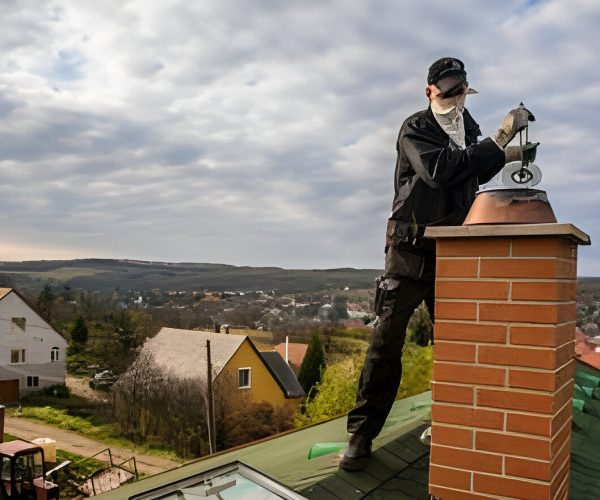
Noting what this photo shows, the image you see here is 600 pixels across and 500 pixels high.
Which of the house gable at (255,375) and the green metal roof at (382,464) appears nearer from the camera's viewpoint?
the green metal roof at (382,464)

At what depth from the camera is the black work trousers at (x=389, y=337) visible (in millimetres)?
2471

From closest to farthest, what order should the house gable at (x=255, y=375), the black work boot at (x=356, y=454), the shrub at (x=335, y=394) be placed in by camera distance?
the black work boot at (x=356, y=454) → the shrub at (x=335, y=394) → the house gable at (x=255, y=375)

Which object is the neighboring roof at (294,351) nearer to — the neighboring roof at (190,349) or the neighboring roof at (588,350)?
the neighboring roof at (190,349)

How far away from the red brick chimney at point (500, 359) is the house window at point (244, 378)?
84.5 ft

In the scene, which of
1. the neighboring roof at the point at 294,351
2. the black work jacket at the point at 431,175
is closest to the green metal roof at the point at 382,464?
the black work jacket at the point at 431,175

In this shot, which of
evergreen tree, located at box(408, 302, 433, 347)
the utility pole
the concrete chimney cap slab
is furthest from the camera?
the utility pole

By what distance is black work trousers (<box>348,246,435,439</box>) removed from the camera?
2.47 m

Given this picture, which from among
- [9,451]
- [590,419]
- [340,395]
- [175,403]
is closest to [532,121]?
[590,419]

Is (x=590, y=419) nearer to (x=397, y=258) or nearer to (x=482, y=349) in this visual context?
(x=397, y=258)

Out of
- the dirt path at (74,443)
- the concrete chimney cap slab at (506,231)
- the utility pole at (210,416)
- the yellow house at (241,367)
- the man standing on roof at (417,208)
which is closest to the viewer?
the concrete chimney cap slab at (506,231)

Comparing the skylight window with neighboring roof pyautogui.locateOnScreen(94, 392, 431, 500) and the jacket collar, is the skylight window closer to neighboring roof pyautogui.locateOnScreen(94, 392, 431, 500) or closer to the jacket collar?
neighboring roof pyautogui.locateOnScreen(94, 392, 431, 500)

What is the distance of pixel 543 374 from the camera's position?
67.6 inches

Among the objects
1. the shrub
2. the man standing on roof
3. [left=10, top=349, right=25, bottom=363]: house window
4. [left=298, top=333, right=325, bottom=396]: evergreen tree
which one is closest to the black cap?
the man standing on roof

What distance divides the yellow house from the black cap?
981 inches
